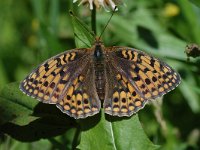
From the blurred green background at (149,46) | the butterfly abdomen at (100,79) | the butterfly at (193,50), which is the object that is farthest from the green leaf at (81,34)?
the butterfly at (193,50)

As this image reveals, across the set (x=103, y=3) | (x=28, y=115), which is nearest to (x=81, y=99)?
(x=28, y=115)

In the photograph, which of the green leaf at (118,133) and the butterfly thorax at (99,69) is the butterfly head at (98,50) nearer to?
the butterfly thorax at (99,69)

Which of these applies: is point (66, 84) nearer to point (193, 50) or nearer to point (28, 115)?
point (28, 115)

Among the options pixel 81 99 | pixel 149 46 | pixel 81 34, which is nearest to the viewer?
pixel 81 99

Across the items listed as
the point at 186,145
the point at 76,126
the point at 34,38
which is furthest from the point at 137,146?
the point at 34,38

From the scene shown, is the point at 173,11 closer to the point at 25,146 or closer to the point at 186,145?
the point at 186,145

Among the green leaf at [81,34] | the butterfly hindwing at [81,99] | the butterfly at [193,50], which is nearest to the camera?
the butterfly hindwing at [81,99]
